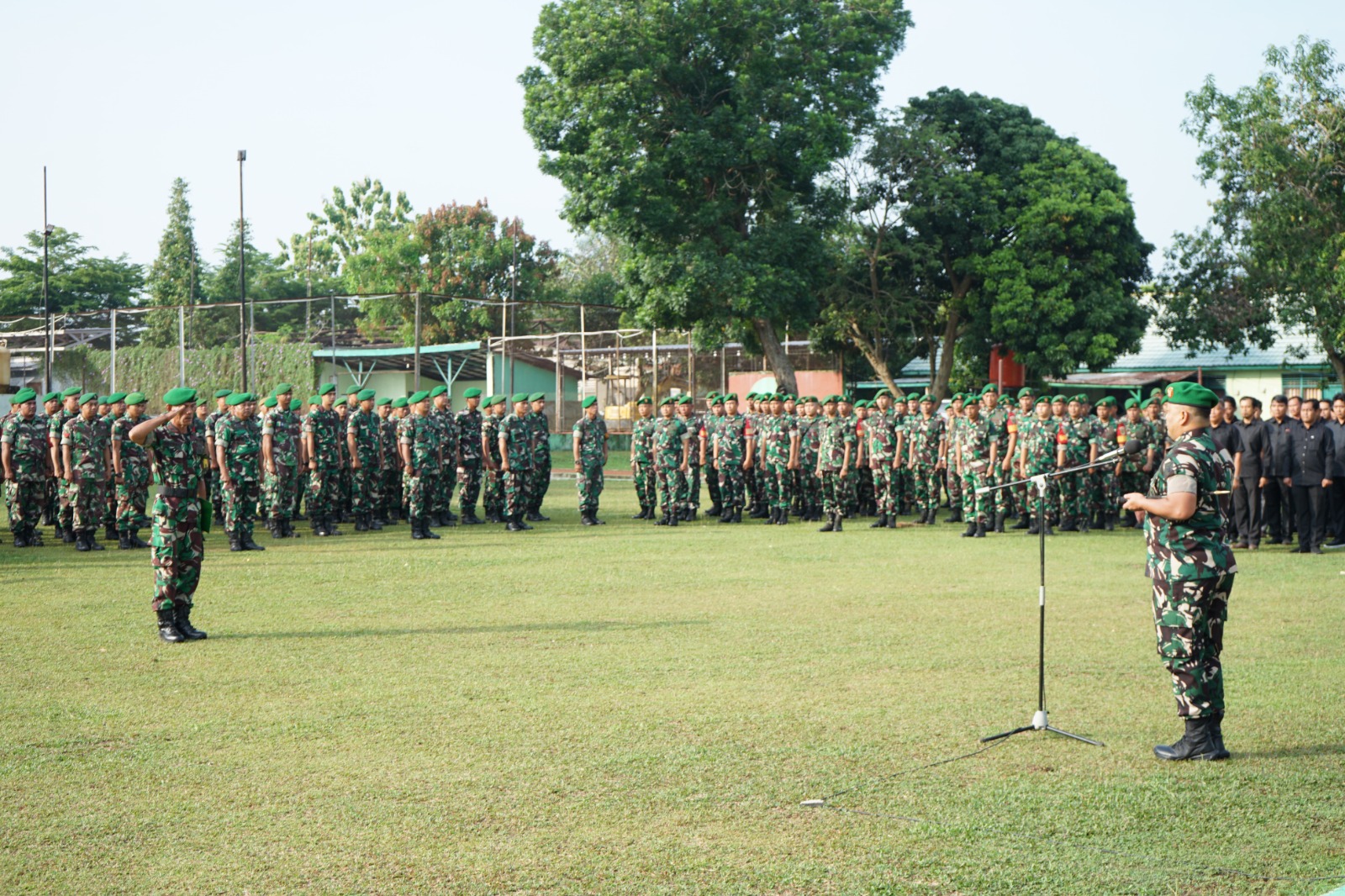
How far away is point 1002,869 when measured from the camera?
448cm

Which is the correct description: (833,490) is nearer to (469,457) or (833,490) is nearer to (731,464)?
(731,464)

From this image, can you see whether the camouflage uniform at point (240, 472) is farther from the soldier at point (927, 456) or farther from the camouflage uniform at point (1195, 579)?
the camouflage uniform at point (1195, 579)

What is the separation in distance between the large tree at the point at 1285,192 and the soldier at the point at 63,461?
22.5 meters

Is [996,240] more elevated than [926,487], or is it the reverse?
[996,240]

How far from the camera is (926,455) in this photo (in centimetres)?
1795

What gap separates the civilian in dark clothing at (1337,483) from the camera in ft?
48.0

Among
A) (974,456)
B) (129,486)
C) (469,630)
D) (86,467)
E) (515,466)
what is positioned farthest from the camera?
(515,466)

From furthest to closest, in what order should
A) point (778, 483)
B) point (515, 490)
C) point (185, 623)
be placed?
point (778, 483) < point (515, 490) < point (185, 623)

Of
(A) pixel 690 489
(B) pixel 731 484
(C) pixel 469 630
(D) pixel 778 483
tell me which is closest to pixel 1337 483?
(D) pixel 778 483

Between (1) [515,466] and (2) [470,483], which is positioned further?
(2) [470,483]

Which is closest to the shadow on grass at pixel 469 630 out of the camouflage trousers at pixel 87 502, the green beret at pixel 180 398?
the green beret at pixel 180 398

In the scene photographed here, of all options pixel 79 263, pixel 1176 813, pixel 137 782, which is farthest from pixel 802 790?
pixel 79 263

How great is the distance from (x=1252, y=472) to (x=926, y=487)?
4.51 m

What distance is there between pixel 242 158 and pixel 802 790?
2639 cm
